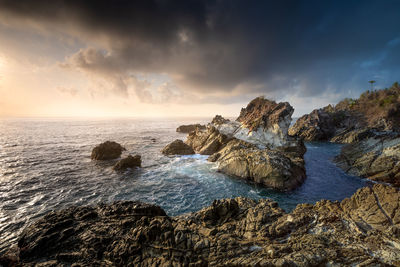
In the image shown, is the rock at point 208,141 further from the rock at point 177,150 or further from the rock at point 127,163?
the rock at point 127,163

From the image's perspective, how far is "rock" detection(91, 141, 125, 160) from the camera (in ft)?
117

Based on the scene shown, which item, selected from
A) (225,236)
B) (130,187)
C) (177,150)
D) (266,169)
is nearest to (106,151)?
(177,150)

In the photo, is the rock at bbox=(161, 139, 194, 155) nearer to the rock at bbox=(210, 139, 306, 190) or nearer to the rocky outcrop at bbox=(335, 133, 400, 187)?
the rock at bbox=(210, 139, 306, 190)

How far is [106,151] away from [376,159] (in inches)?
2086

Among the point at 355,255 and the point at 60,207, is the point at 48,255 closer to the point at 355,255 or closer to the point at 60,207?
the point at 60,207

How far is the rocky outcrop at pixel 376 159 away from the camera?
884 inches

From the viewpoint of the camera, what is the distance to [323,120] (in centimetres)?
7081

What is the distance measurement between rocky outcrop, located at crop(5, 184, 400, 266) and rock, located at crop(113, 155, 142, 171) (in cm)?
1780

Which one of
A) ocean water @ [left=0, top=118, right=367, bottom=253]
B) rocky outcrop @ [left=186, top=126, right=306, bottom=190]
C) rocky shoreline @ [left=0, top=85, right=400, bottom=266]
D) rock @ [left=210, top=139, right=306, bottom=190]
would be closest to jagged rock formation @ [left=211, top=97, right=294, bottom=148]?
rocky outcrop @ [left=186, top=126, right=306, bottom=190]

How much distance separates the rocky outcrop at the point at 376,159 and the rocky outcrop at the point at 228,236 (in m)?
17.5

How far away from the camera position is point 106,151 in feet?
119

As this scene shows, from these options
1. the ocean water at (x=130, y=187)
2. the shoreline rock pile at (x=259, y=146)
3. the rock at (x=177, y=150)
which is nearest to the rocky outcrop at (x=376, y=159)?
the ocean water at (x=130, y=187)

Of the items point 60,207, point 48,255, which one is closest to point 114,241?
point 48,255

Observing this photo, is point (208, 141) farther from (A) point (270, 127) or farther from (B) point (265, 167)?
(B) point (265, 167)
